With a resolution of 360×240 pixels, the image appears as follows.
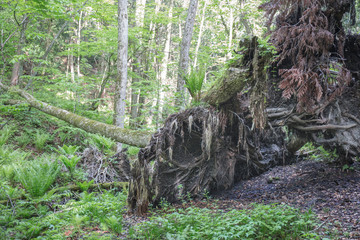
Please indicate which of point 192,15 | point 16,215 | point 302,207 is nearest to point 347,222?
point 302,207

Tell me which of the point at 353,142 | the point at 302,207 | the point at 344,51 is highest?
the point at 344,51

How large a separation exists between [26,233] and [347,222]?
456 cm

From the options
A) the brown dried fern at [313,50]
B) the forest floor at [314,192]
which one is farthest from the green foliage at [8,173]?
the brown dried fern at [313,50]

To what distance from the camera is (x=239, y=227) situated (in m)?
2.83

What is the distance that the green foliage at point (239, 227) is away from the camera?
2.81 m

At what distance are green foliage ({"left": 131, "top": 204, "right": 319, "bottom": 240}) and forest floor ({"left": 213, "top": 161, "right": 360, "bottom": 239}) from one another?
0.99 feet

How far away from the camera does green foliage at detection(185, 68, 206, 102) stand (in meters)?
4.94

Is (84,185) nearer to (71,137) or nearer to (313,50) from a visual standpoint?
(71,137)

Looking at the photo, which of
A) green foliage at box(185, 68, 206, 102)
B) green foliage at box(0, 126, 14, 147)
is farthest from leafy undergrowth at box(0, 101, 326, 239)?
green foliage at box(185, 68, 206, 102)

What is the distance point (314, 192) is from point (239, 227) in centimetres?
221

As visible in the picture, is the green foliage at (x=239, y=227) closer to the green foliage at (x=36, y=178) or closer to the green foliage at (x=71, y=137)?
the green foliage at (x=36, y=178)

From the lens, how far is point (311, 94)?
13.6 feet

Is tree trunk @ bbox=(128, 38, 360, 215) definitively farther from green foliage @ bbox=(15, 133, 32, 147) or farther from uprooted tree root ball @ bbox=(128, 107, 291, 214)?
green foliage @ bbox=(15, 133, 32, 147)

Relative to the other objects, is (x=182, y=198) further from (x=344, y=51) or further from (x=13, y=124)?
(x=13, y=124)
